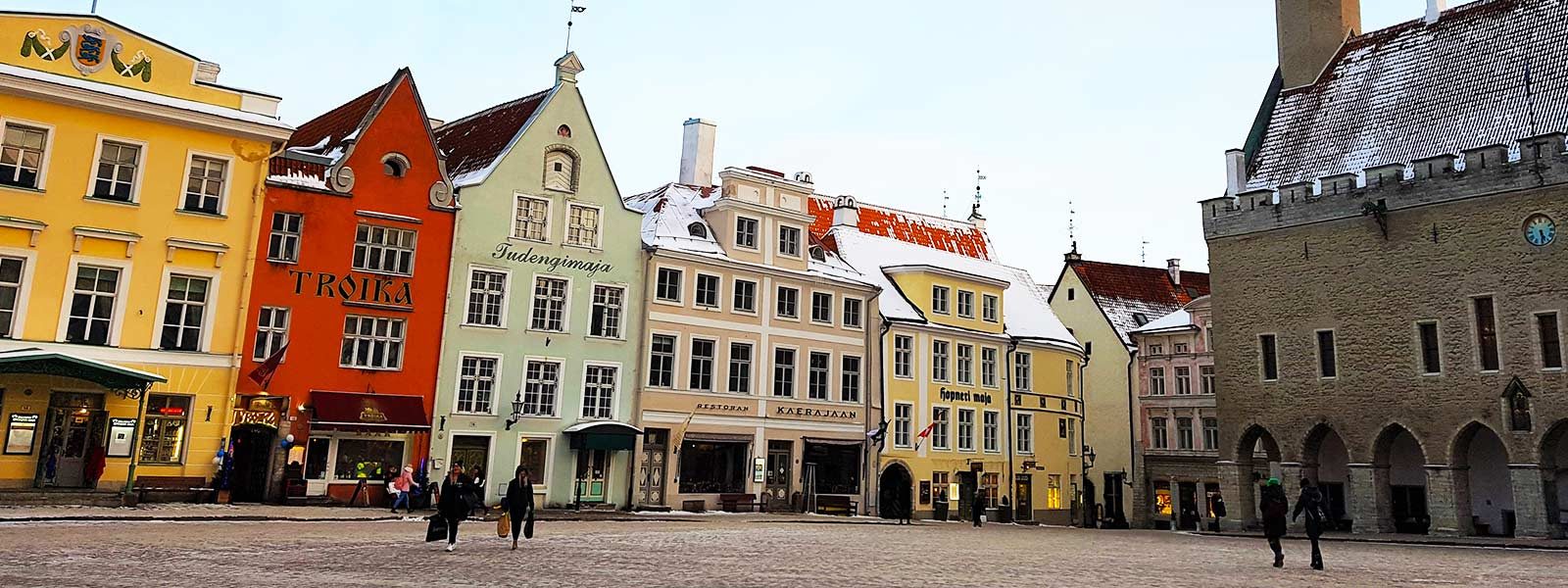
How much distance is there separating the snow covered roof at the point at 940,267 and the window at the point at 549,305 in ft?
41.7

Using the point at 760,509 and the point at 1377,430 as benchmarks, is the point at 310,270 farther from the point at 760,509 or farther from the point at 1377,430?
the point at 1377,430

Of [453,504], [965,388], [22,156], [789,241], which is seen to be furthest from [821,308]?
[453,504]

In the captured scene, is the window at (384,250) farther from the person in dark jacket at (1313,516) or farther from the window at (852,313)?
the person in dark jacket at (1313,516)

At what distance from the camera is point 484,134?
36.2m

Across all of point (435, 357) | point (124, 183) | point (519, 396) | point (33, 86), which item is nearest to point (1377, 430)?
point (519, 396)

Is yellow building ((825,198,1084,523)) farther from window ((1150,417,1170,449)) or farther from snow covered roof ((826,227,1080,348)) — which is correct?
window ((1150,417,1170,449))

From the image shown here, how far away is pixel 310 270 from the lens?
97.4 ft

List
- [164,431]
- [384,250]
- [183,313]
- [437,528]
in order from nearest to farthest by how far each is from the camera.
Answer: [437,528], [164,431], [183,313], [384,250]

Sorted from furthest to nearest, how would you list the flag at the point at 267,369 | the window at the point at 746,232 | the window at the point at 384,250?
the window at the point at 746,232
the window at the point at 384,250
the flag at the point at 267,369

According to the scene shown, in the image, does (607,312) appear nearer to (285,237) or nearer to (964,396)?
(285,237)

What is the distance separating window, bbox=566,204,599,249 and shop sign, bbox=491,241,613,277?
54cm

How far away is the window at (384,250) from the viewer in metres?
30.7

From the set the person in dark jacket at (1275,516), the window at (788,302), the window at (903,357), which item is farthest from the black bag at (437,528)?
the window at (903,357)

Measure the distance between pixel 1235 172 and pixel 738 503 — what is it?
19.3 metres
